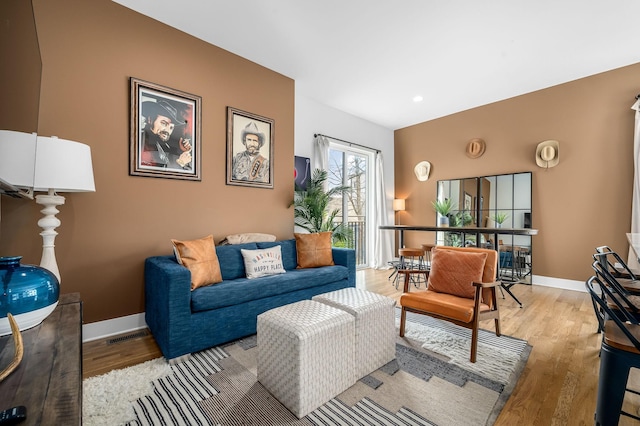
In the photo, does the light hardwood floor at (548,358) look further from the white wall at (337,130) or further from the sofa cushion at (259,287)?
the white wall at (337,130)

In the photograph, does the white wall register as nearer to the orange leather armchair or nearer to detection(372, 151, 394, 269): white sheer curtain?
detection(372, 151, 394, 269): white sheer curtain

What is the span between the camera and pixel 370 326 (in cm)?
Answer: 194

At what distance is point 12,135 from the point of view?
162 centimetres

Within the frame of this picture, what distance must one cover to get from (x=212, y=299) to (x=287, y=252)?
4.15 ft

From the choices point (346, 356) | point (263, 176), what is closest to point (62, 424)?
point (346, 356)

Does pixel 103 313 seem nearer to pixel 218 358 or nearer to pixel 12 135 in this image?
pixel 218 358

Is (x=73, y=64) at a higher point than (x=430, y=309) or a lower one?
higher

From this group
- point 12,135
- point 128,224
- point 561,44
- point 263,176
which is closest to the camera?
point 12,135

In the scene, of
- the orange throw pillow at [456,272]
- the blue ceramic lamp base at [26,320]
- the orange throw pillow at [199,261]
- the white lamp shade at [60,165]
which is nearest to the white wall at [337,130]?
the orange throw pillow at [199,261]

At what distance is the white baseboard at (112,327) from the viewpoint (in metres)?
2.50

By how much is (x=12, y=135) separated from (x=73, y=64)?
1.20 meters

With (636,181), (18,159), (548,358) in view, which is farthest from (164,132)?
(636,181)

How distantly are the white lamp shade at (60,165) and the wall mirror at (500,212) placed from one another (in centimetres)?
455

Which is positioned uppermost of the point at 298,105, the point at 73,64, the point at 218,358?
the point at 298,105
